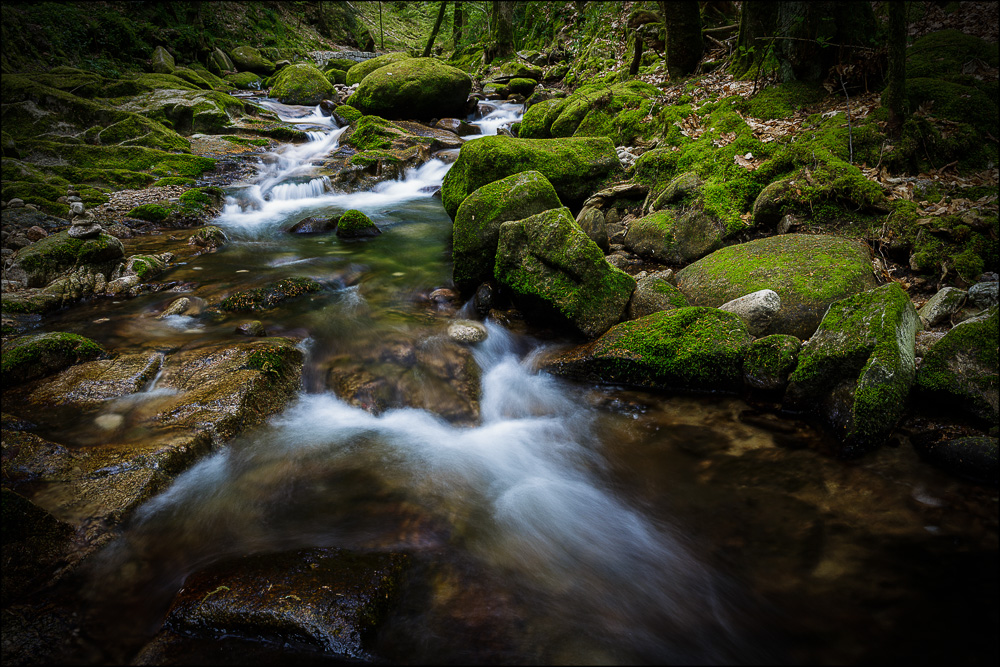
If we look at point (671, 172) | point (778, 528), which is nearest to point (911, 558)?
point (778, 528)

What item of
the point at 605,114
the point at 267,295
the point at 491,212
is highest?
the point at 605,114

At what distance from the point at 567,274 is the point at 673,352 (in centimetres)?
148

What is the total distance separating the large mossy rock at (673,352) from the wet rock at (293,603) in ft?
9.14

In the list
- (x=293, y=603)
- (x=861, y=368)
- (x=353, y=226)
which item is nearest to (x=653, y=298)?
(x=861, y=368)

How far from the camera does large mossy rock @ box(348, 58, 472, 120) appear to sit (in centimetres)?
1559

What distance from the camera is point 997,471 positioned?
2.83 metres

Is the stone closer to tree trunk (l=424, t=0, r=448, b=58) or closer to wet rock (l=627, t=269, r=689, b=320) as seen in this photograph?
wet rock (l=627, t=269, r=689, b=320)

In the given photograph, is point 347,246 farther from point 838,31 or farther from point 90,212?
point 838,31

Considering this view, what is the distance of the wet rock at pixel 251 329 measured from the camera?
17.7 feet

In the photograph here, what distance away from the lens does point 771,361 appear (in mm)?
3896

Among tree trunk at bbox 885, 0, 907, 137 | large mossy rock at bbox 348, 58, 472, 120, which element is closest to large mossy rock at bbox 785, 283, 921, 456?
tree trunk at bbox 885, 0, 907, 137

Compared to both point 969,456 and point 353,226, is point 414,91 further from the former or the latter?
point 969,456

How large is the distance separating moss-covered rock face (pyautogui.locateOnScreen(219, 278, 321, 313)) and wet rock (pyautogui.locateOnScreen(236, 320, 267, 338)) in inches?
25.1

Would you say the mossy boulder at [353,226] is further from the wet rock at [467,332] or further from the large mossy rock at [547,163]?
the wet rock at [467,332]
